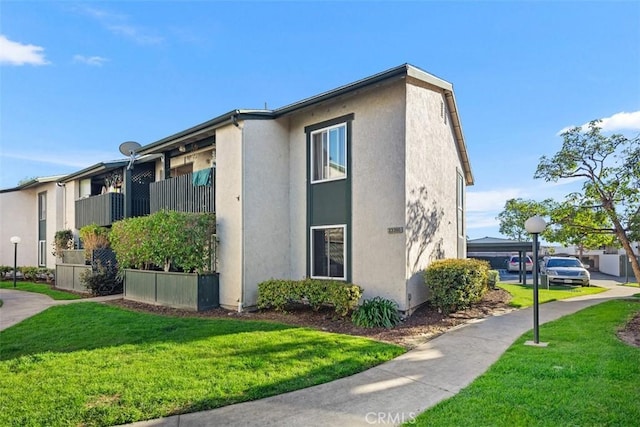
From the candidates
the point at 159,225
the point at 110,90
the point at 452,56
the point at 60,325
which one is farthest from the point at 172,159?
the point at 452,56

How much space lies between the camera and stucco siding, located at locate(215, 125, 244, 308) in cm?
1195

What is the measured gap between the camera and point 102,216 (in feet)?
61.8

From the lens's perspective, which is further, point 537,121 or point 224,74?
point 224,74

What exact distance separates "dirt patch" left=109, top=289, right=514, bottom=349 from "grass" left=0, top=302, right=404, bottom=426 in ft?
2.35

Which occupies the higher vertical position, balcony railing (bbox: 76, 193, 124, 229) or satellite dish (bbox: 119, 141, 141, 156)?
satellite dish (bbox: 119, 141, 141, 156)

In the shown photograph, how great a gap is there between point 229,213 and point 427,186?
Answer: 20.1ft

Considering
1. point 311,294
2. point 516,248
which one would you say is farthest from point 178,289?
point 516,248

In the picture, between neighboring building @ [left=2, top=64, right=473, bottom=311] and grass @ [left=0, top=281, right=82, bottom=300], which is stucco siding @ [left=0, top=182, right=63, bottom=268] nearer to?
grass @ [left=0, top=281, right=82, bottom=300]

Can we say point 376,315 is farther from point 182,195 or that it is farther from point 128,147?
point 128,147

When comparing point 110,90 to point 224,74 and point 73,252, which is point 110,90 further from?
point 73,252

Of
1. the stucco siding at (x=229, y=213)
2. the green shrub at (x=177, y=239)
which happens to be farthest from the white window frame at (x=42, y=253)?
the stucco siding at (x=229, y=213)

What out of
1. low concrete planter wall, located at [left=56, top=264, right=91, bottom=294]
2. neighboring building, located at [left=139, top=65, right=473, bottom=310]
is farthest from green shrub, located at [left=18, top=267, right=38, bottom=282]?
neighboring building, located at [left=139, top=65, right=473, bottom=310]

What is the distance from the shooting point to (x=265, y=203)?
12.4m

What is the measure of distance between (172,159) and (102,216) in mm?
4724
